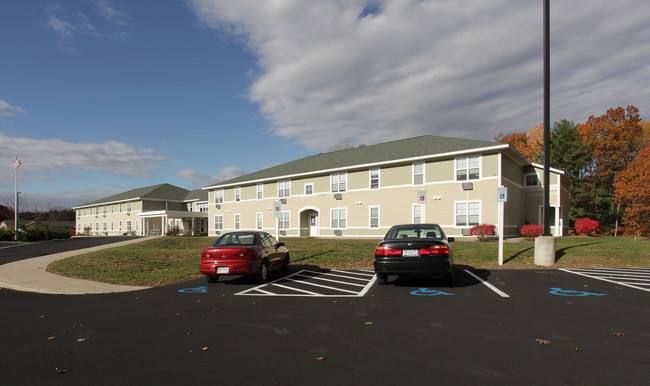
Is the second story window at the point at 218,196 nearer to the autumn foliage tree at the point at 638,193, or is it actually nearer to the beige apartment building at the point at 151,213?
the beige apartment building at the point at 151,213

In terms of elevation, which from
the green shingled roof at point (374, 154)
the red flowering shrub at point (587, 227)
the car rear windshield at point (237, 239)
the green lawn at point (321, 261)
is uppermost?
the green shingled roof at point (374, 154)

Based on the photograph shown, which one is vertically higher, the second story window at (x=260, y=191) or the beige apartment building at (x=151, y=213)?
the second story window at (x=260, y=191)

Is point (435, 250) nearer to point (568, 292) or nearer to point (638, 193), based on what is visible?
point (568, 292)

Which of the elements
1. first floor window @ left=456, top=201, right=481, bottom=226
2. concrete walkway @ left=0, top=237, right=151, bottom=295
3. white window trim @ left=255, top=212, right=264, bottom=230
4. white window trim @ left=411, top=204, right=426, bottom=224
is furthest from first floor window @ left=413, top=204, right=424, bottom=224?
concrete walkway @ left=0, top=237, right=151, bottom=295

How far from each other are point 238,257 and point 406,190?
1860 centimetres

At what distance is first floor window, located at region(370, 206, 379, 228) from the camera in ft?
92.6

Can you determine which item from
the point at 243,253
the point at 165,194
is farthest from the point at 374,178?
the point at 165,194

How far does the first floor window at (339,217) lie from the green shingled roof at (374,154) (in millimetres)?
3554

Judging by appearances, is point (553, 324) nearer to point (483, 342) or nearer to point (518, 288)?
point (483, 342)

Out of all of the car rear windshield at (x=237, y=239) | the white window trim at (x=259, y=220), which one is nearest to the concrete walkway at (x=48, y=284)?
the car rear windshield at (x=237, y=239)

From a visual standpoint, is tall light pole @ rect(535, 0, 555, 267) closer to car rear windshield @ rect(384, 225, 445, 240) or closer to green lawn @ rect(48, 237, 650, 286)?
green lawn @ rect(48, 237, 650, 286)

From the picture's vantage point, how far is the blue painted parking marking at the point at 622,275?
952 centimetres

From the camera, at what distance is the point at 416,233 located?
33.7ft

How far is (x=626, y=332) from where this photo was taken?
17.8 ft
